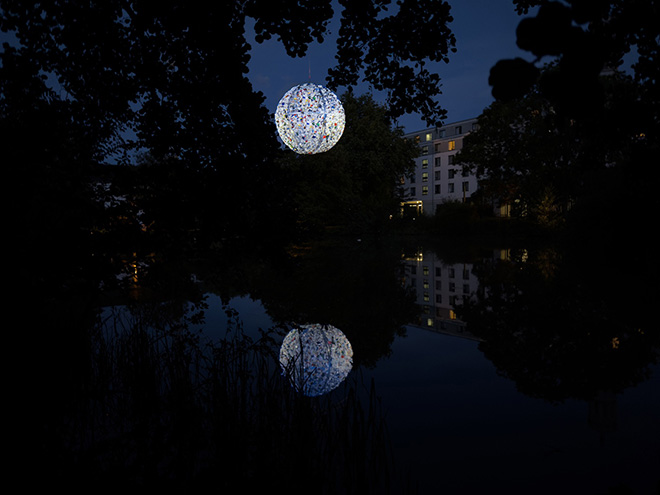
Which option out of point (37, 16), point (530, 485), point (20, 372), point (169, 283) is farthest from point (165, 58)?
point (530, 485)

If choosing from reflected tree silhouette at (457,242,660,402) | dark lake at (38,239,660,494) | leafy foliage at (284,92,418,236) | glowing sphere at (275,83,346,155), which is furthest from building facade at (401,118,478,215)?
dark lake at (38,239,660,494)

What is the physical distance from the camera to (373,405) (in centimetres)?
416

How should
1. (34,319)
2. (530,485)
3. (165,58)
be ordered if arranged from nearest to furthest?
1. (530,485)
2. (34,319)
3. (165,58)

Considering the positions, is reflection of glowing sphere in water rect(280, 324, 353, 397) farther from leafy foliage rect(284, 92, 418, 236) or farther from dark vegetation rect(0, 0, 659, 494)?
leafy foliage rect(284, 92, 418, 236)

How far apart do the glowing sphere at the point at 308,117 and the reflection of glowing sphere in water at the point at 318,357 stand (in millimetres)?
8129

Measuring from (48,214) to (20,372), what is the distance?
1.36 m

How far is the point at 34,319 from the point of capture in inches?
122

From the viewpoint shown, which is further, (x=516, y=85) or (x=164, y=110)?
(x=164, y=110)

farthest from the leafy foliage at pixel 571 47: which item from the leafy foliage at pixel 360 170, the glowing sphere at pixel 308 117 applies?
the leafy foliage at pixel 360 170

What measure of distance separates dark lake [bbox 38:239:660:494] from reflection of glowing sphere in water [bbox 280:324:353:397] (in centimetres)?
5

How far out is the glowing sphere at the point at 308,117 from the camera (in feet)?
44.3

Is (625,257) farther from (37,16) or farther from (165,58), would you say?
(37,16)

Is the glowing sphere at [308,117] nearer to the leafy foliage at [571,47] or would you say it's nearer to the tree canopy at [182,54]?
the tree canopy at [182,54]

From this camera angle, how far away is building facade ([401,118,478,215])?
70.9m
